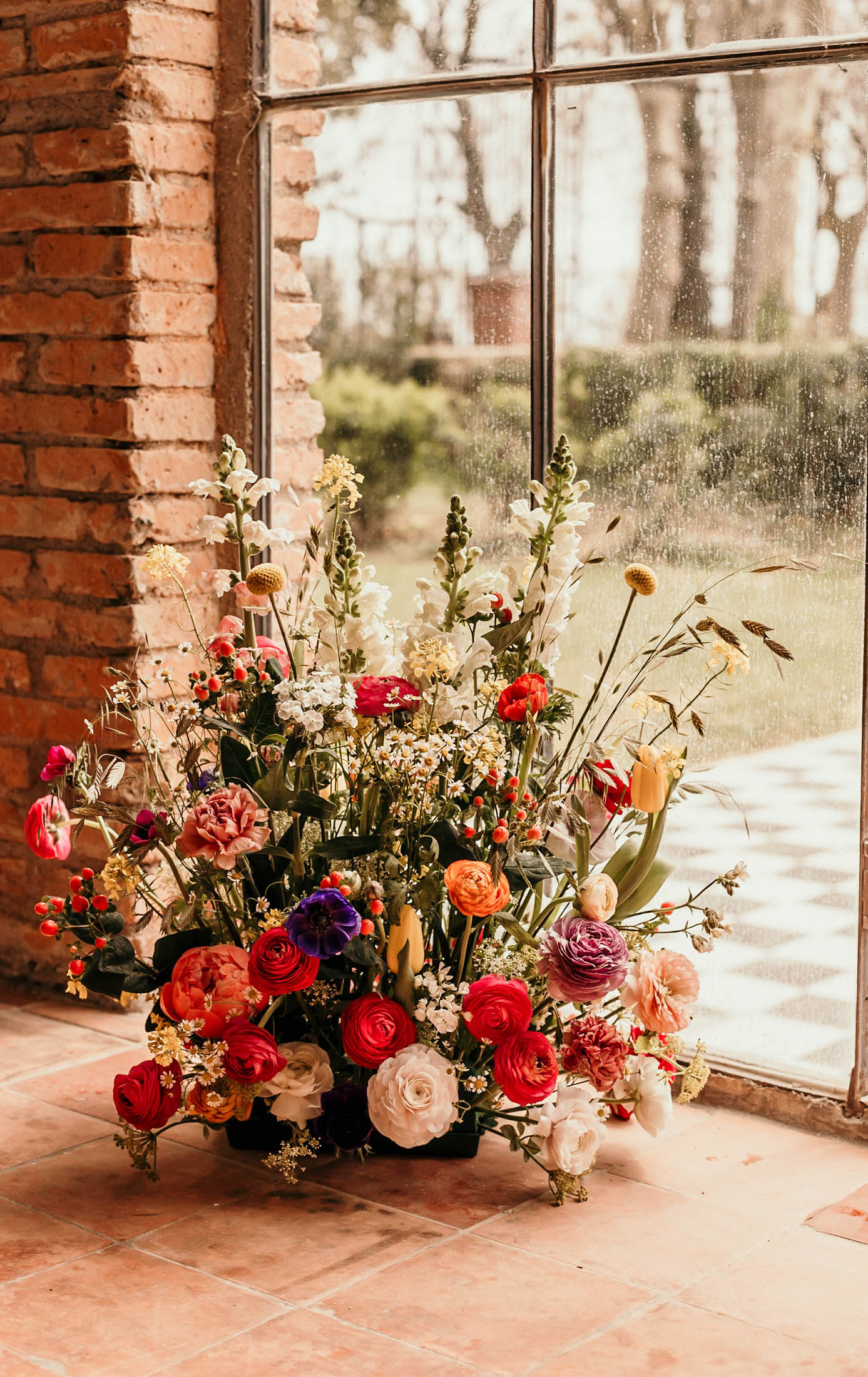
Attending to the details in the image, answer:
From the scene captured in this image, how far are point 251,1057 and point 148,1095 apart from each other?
0.58 ft

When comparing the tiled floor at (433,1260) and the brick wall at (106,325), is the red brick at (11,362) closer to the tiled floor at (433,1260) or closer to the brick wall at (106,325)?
the brick wall at (106,325)

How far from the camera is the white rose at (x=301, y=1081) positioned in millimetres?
2320

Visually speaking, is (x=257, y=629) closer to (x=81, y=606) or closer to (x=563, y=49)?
(x=81, y=606)

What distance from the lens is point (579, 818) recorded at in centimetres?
230

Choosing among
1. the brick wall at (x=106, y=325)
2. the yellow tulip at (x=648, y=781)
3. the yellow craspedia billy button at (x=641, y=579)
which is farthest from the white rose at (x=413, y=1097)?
the brick wall at (x=106, y=325)

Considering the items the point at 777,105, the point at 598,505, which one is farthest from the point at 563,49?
the point at 598,505

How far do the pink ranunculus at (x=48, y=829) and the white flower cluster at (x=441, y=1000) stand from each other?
0.54 meters

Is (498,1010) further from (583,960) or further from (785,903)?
(785,903)

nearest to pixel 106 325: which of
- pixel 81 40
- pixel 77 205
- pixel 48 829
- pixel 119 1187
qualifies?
pixel 77 205

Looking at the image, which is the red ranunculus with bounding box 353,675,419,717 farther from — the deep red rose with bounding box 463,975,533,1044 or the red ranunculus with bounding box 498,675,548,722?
the deep red rose with bounding box 463,975,533,1044


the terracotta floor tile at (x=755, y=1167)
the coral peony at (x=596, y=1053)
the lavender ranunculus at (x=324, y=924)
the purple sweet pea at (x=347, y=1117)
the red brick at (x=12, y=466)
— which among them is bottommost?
the terracotta floor tile at (x=755, y=1167)

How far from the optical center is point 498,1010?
2.24 metres

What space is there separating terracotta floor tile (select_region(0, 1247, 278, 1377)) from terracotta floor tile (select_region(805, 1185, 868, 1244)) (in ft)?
2.52

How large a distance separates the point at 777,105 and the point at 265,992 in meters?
1.51
